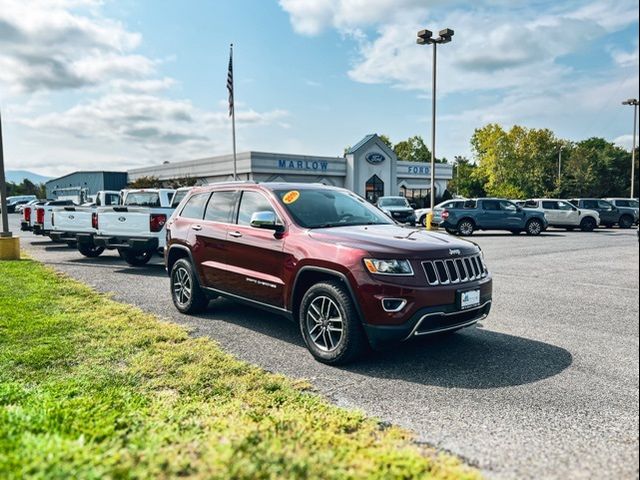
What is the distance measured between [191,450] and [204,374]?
56.9 inches

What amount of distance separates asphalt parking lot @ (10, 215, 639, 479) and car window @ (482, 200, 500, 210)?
15.5 metres

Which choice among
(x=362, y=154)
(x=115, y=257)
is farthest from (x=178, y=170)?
(x=115, y=257)

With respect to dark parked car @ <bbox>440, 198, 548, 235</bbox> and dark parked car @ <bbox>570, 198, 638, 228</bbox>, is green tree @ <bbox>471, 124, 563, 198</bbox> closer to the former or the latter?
dark parked car @ <bbox>570, 198, 638, 228</bbox>

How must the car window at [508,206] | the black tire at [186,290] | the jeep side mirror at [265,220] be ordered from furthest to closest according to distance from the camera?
the car window at [508,206], the black tire at [186,290], the jeep side mirror at [265,220]

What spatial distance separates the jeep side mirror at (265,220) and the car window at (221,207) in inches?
40.7

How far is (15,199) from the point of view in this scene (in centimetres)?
5034

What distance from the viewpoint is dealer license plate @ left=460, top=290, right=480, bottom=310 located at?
4621 millimetres

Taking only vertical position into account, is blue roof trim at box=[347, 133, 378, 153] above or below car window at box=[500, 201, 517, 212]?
above

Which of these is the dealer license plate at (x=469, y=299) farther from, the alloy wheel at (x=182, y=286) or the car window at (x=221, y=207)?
the alloy wheel at (x=182, y=286)

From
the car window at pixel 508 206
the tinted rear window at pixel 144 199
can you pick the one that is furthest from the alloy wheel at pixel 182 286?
the car window at pixel 508 206

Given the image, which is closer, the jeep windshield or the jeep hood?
the jeep hood

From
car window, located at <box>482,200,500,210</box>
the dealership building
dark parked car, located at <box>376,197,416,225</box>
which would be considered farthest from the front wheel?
the dealership building

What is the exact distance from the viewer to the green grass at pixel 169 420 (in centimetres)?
271

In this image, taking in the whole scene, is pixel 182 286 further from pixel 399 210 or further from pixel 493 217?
pixel 399 210
